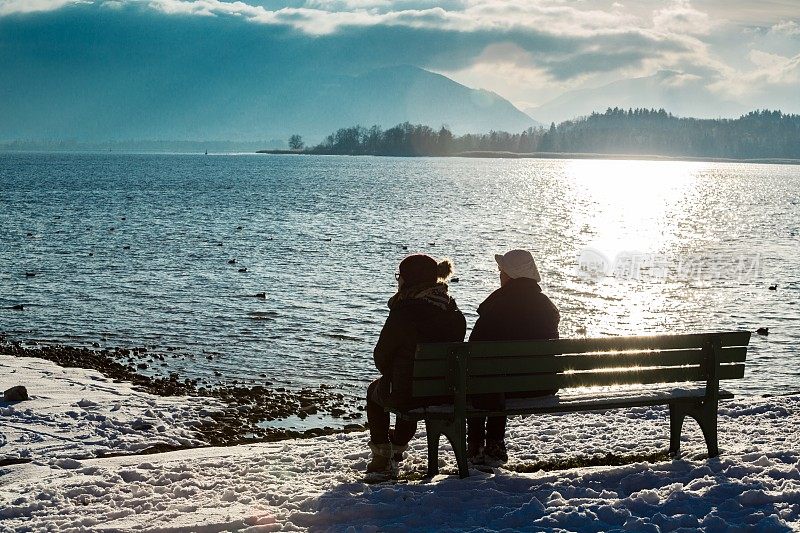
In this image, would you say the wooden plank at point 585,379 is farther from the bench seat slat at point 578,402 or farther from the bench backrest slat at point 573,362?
the bench seat slat at point 578,402

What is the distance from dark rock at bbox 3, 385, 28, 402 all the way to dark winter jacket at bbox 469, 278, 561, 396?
27.4 feet

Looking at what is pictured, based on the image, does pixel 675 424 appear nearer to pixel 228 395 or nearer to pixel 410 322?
pixel 410 322

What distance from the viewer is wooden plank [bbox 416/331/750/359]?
27.8ft

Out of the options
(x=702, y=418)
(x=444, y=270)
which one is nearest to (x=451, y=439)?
(x=444, y=270)

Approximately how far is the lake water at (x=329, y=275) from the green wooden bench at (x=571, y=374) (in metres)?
9.09

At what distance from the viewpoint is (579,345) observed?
8.94 m

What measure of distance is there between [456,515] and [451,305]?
2.16m

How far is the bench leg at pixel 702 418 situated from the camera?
Answer: 31.4ft

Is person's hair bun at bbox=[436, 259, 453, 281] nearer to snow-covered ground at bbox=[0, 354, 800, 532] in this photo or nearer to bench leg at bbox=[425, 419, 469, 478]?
bench leg at bbox=[425, 419, 469, 478]

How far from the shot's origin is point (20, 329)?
2317 cm

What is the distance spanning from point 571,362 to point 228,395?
929 cm

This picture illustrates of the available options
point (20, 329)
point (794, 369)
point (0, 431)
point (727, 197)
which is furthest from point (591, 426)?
point (727, 197)

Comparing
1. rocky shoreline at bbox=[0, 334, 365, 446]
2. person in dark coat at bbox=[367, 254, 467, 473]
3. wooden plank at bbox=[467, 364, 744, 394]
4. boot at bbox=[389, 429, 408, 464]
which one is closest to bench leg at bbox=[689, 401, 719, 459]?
wooden plank at bbox=[467, 364, 744, 394]

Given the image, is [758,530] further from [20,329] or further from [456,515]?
[20,329]
